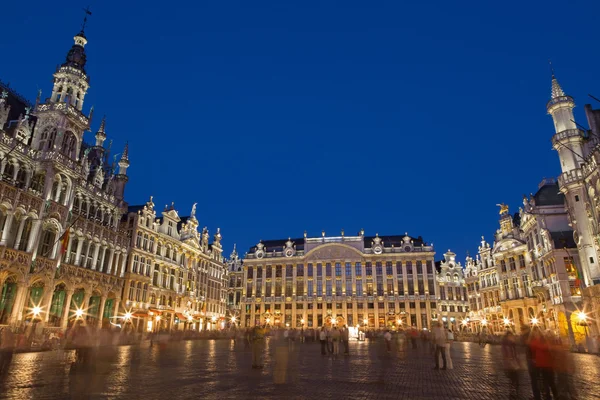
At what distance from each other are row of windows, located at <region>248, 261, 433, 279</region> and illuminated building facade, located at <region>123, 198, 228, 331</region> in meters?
15.3

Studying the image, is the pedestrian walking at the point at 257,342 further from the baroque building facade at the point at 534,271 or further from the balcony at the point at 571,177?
the balcony at the point at 571,177

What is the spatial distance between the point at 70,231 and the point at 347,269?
61.8 meters

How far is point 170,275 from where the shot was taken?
6369 cm

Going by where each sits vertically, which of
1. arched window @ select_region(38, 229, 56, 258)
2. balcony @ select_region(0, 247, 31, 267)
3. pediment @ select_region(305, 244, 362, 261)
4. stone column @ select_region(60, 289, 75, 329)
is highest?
pediment @ select_region(305, 244, 362, 261)

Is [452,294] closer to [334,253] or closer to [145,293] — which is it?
[334,253]

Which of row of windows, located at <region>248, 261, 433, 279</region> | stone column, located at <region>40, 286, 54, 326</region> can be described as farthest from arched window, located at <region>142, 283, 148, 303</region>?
row of windows, located at <region>248, 261, 433, 279</region>

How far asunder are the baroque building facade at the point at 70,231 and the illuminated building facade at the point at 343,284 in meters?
30.8

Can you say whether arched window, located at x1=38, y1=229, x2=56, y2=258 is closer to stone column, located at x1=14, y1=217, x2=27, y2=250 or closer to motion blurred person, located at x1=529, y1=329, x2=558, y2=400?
stone column, located at x1=14, y1=217, x2=27, y2=250

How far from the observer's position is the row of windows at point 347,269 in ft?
285

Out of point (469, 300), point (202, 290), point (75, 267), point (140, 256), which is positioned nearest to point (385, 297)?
point (469, 300)

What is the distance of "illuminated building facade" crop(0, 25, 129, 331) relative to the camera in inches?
1326

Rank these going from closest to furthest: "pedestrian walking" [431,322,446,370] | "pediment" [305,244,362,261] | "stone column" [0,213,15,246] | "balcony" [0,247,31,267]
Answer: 1. "pedestrian walking" [431,322,446,370]
2. "balcony" [0,247,31,267]
3. "stone column" [0,213,15,246]
4. "pediment" [305,244,362,261]

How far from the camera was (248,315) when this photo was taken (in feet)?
302

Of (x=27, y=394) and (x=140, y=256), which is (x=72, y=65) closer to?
(x=140, y=256)
